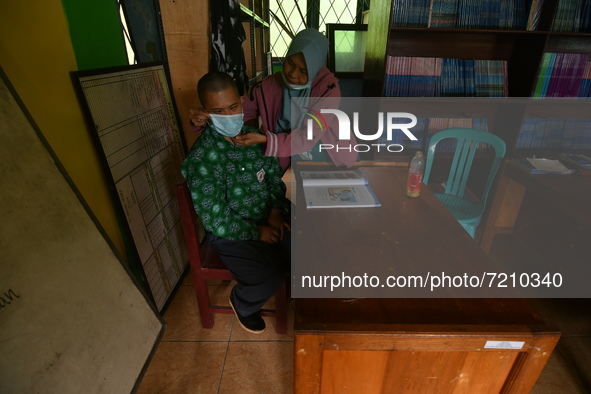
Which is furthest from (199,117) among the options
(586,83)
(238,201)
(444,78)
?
(586,83)

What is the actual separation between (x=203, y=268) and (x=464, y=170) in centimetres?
156

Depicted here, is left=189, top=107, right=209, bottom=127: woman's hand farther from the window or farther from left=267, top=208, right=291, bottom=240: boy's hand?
the window

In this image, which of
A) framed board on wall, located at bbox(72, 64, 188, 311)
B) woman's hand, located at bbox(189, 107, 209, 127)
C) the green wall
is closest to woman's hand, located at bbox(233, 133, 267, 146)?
woman's hand, located at bbox(189, 107, 209, 127)

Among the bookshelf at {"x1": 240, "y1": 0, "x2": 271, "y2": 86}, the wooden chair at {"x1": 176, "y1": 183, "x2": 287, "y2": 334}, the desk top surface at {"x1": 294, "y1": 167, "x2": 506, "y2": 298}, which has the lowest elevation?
the wooden chair at {"x1": 176, "y1": 183, "x2": 287, "y2": 334}

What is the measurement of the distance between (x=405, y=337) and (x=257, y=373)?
93 cm

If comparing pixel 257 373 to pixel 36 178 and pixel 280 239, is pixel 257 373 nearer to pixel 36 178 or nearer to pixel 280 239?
pixel 280 239

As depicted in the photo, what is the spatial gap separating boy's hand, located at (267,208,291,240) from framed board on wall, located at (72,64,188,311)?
23.3 inches

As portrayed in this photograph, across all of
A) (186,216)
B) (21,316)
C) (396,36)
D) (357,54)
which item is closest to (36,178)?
(21,316)

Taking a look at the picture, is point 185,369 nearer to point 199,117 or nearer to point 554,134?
point 199,117

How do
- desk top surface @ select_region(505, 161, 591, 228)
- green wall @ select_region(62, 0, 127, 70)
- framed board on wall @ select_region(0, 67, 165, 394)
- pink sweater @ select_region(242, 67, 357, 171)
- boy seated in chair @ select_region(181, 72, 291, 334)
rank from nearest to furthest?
framed board on wall @ select_region(0, 67, 165, 394)
green wall @ select_region(62, 0, 127, 70)
boy seated in chair @ select_region(181, 72, 291, 334)
desk top surface @ select_region(505, 161, 591, 228)
pink sweater @ select_region(242, 67, 357, 171)

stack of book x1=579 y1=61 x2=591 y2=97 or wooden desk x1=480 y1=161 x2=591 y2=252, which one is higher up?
stack of book x1=579 y1=61 x2=591 y2=97

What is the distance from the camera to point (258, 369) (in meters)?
1.45

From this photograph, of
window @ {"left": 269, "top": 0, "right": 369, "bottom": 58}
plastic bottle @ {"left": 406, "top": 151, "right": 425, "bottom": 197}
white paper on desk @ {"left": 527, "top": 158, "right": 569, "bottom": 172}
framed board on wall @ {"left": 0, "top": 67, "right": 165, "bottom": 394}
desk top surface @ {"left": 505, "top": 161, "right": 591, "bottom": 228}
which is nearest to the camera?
framed board on wall @ {"left": 0, "top": 67, "right": 165, "bottom": 394}

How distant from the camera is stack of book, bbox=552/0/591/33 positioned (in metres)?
2.05
